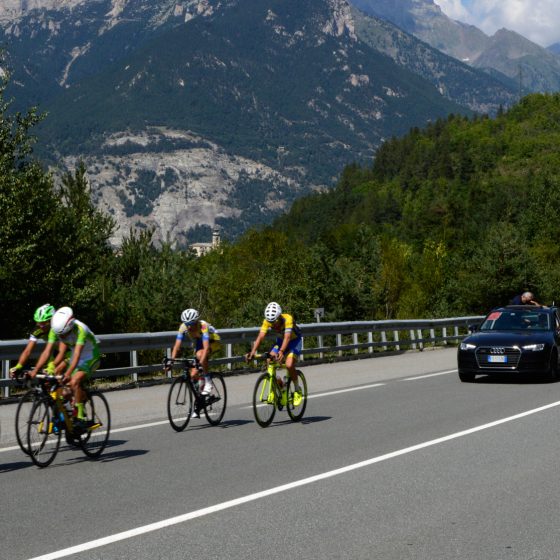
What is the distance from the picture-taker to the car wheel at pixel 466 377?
19136 mm

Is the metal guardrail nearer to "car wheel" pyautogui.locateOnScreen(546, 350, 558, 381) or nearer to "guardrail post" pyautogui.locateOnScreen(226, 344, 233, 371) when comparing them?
"guardrail post" pyautogui.locateOnScreen(226, 344, 233, 371)

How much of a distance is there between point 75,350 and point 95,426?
0.91 metres

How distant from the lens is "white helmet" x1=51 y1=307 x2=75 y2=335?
382 inches

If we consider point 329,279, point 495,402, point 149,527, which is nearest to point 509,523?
point 149,527

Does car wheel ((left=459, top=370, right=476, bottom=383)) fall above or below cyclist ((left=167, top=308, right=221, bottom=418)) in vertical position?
below

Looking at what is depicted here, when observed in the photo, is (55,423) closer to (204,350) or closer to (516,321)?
(204,350)

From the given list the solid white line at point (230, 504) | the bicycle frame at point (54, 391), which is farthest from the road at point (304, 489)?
the bicycle frame at point (54, 391)

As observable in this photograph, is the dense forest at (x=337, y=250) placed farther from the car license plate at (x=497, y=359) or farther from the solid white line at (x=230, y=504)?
the solid white line at (x=230, y=504)

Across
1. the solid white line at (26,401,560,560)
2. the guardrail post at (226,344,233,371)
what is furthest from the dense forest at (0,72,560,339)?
the solid white line at (26,401,560,560)

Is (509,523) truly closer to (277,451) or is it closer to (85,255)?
(277,451)

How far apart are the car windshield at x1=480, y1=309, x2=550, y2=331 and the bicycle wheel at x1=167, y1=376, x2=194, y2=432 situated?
911 cm

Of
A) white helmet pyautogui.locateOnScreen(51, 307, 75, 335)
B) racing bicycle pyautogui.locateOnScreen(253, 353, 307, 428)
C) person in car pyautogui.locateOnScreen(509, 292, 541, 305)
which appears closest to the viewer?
white helmet pyautogui.locateOnScreen(51, 307, 75, 335)

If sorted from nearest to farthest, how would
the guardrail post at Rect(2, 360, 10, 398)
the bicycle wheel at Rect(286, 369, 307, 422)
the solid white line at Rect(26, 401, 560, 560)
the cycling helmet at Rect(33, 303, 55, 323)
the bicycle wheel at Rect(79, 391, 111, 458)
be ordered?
1. the solid white line at Rect(26, 401, 560, 560)
2. the cycling helmet at Rect(33, 303, 55, 323)
3. the bicycle wheel at Rect(79, 391, 111, 458)
4. the bicycle wheel at Rect(286, 369, 307, 422)
5. the guardrail post at Rect(2, 360, 10, 398)

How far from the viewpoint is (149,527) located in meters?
6.73
